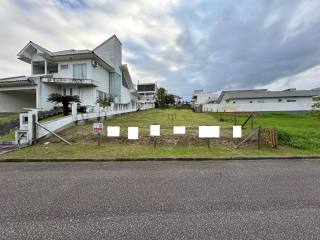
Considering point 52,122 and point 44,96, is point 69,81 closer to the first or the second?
point 44,96

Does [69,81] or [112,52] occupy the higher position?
[112,52]

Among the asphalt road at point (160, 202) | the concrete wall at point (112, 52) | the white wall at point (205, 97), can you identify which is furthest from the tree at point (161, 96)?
the asphalt road at point (160, 202)

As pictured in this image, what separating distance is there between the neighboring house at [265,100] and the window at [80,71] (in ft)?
77.8

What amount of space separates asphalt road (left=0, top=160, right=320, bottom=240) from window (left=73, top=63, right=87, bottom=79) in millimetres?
17501

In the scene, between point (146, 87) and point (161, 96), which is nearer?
point (161, 96)

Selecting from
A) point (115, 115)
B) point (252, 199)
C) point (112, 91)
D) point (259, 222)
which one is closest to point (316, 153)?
point (252, 199)

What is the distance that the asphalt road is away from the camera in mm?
2770

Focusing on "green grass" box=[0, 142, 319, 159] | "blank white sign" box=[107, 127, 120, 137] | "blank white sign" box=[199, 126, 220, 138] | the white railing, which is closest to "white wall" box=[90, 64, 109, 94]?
the white railing

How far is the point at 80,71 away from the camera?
2189cm

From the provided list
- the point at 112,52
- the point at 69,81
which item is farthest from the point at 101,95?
the point at 112,52

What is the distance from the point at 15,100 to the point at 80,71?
804cm

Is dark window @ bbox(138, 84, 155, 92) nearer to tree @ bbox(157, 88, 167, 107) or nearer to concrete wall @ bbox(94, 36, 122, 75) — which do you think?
tree @ bbox(157, 88, 167, 107)

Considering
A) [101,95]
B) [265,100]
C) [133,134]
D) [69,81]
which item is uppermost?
[265,100]

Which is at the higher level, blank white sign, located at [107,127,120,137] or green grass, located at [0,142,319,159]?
blank white sign, located at [107,127,120,137]
